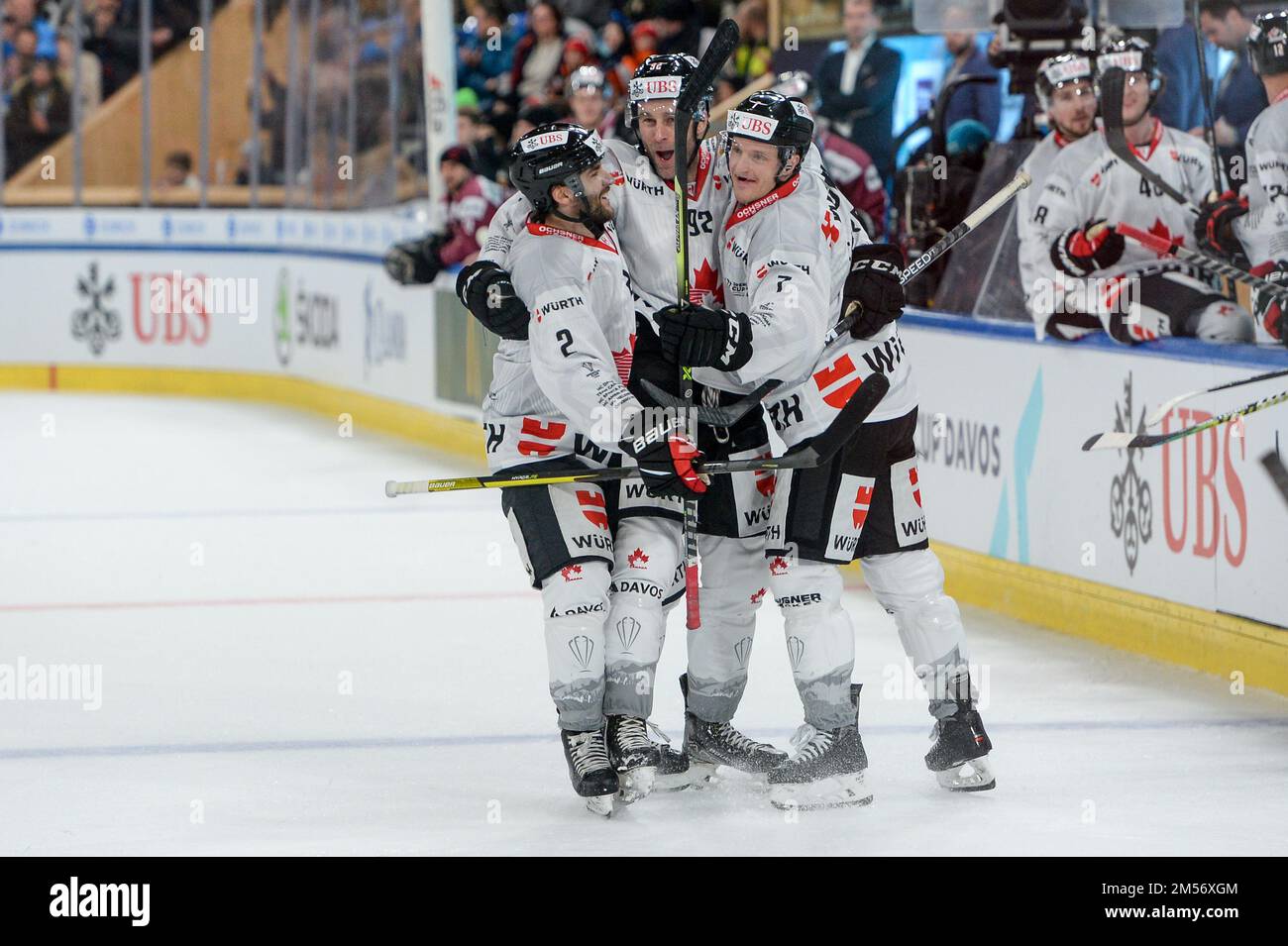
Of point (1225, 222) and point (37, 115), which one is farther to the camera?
point (37, 115)

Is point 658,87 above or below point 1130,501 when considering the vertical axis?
above

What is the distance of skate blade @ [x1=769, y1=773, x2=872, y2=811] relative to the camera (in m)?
4.59


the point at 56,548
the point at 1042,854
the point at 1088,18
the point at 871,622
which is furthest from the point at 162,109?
the point at 1042,854

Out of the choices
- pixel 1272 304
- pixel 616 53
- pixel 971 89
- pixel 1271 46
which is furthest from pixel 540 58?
pixel 1272 304

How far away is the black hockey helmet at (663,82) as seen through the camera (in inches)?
182

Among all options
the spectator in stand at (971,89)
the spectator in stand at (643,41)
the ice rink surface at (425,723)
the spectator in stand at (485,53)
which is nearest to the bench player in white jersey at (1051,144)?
the ice rink surface at (425,723)

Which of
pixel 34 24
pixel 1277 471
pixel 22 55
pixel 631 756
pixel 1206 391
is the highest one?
pixel 34 24

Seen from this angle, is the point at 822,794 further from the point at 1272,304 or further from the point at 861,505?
the point at 1272,304

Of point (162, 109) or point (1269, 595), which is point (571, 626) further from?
point (162, 109)

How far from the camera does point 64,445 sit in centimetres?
1151

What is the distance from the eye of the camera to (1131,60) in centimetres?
668

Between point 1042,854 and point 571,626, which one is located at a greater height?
point 571,626

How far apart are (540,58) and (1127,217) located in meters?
6.13

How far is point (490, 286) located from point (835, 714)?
118cm
